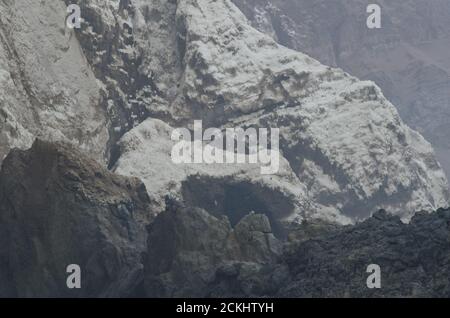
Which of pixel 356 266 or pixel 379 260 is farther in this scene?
pixel 379 260

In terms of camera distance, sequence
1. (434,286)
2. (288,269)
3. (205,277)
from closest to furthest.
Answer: (434,286) < (288,269) < (205,277)

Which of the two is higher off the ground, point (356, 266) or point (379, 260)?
point (379, 260)

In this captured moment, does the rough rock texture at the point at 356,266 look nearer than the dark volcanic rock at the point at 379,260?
No

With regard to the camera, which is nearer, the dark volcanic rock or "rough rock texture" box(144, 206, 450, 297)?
the dark volcanic rock
